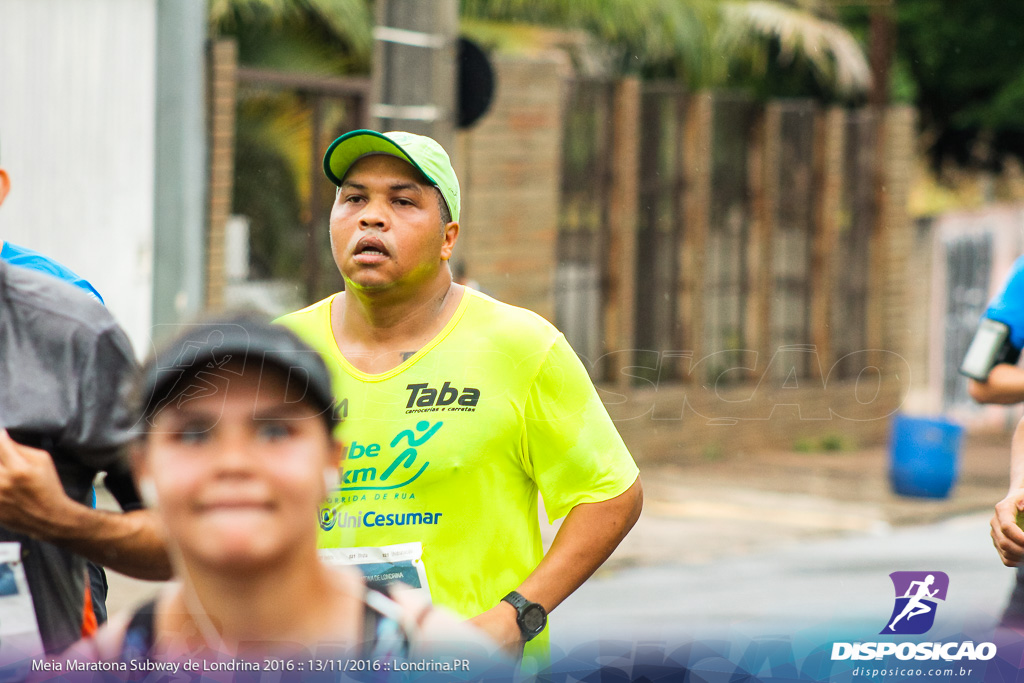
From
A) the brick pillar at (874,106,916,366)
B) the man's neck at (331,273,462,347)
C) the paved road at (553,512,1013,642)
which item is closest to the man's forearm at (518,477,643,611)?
the man's neck at (331,273,462,347)

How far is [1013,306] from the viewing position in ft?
11.4

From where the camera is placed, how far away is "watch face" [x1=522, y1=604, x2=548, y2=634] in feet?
8.27

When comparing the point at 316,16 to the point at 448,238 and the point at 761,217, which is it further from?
the point at 448,238

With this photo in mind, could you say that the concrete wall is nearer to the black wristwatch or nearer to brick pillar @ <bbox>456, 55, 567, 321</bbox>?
brick pillar @ <bbox>456, 55, 567, 321</bbox>

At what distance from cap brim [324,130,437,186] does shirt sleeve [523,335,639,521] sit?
39 centimetres

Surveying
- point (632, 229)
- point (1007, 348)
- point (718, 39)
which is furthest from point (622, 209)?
point (1007, 348)

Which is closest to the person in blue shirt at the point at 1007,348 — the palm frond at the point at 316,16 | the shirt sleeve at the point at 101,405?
the shirt sleeve at the point at 101,405

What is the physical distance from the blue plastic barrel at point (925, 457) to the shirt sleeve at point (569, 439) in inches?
323

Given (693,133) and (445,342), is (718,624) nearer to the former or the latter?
(445,342)

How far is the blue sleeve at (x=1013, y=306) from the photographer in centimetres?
346

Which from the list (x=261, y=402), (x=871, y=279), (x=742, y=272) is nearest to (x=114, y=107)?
(x=261, y=402)

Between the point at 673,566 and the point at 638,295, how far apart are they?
387cm

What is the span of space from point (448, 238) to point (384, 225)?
182mm

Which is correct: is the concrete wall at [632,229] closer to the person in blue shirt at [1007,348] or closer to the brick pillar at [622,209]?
the brick pillar at [622,209]
